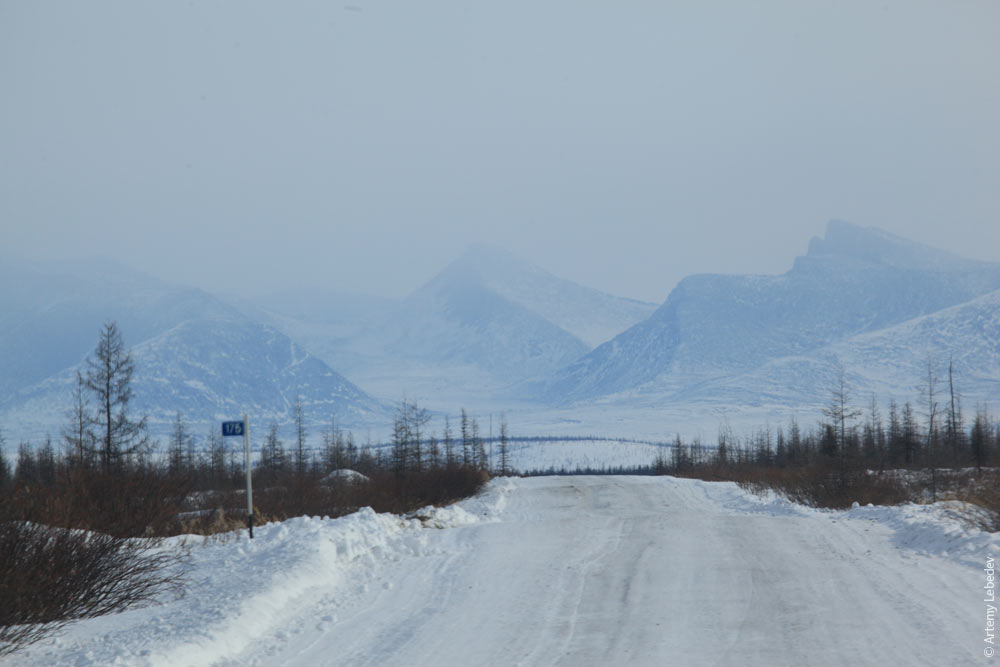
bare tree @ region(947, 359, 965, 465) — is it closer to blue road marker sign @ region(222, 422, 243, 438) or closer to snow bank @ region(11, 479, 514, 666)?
snow bank @ region(11, 479, 514, 666)

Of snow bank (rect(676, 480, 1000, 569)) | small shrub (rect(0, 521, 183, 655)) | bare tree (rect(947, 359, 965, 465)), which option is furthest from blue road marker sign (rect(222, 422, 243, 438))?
bare tree (rect(947, 359, 965, 465))

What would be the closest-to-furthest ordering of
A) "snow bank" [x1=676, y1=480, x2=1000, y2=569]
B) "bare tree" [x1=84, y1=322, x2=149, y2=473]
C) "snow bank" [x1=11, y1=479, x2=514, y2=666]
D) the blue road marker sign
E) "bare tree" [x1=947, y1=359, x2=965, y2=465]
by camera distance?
1. "snow bank" [x1=11, y1=479, x2=514, y2=666]
2. "snow bank" [x1=676, y1=480, x2=1000, y2=569]
3. the blue road marker sign
4. "bare tree" [x1=84, y1=322, x2=149, y2=473]
5. "bare tree" [x1=947, y1=359, x2=965, y2=465]

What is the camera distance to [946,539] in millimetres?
14383

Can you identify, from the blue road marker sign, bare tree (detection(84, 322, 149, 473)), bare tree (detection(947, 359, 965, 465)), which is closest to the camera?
the blue road marker sign

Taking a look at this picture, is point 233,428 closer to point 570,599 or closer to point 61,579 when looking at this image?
point 61,579

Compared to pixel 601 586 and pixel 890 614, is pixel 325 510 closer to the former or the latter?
pixel 601 586

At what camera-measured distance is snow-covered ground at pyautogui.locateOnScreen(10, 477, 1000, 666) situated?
8.91m

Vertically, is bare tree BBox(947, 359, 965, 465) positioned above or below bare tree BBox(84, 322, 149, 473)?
below

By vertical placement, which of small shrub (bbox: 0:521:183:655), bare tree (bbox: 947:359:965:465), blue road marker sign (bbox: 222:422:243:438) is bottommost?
bare tree (bbox: 947:359:965:465)

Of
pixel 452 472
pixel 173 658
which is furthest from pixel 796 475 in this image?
pixel 173 658

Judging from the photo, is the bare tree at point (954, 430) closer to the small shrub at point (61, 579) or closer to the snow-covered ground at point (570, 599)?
the snow-covered ground at point (570, 599)

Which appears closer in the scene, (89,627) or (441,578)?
(89,627)

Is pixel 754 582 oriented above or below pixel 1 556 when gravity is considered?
below

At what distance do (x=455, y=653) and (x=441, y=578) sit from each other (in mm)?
4366
